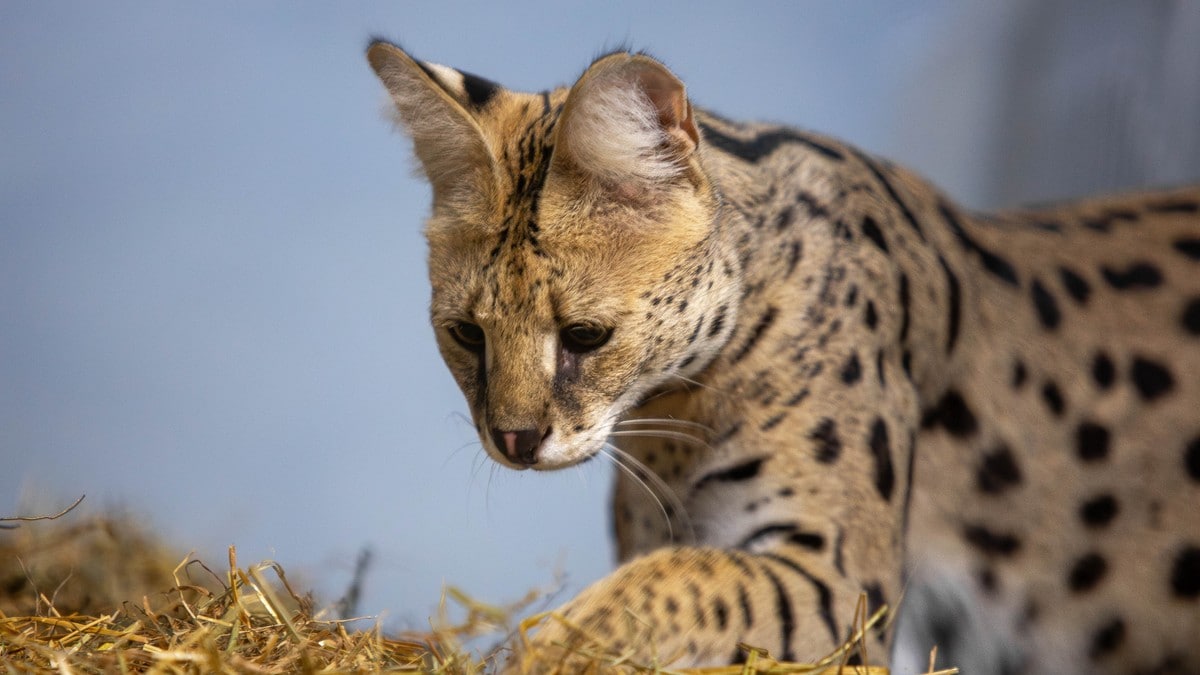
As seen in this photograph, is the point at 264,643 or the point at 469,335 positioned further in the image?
the point at 469,335

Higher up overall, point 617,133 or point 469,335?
point 617,133

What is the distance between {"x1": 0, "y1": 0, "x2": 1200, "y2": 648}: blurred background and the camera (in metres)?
2.64

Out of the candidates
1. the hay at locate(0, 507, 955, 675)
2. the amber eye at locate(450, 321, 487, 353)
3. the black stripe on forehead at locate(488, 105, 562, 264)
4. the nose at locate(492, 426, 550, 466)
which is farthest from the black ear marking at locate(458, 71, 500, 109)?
the hay at locate(0, 507, 955, 675)

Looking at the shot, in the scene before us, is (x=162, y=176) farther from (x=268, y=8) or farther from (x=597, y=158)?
(x=597, y=158)

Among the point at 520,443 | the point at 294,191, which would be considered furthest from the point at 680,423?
the point at 294,191

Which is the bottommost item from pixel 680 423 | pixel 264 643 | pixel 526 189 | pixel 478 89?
pixel 264 643

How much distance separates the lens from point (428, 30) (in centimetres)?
276

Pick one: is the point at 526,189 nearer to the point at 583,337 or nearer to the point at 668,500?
the point at 583,337

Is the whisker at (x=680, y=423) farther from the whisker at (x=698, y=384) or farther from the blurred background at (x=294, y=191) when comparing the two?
the blurred background at (x=294, y=191)

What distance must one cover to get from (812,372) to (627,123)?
46cm

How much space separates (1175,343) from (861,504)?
0.71 metres

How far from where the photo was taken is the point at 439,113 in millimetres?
1493

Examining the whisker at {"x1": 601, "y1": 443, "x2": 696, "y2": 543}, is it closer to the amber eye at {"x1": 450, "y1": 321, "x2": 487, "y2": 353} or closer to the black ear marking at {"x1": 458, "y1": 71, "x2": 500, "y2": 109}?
the amber eye at {"x1": 450, "y1": 321, "x2": 487, "y2": 353}

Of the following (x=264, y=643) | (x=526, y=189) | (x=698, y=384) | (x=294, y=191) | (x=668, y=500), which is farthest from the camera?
(x=294, y=191)
